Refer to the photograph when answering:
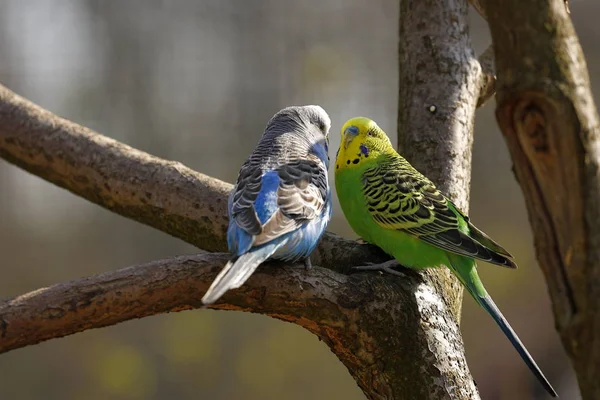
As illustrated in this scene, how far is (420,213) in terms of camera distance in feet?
9.04

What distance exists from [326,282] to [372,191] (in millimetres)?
730

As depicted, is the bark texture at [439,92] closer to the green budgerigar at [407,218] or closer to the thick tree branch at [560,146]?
the green budgerigar at [407,218]

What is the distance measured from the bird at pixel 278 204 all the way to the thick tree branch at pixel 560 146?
0.92 m

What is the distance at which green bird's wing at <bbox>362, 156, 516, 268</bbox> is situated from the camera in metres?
2.60

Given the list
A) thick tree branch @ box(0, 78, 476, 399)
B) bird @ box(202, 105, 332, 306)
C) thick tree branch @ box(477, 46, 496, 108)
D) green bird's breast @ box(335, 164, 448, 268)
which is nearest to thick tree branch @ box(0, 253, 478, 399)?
thick tree branch @ box(0, 78, 476, 399)

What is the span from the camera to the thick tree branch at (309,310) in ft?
7.04

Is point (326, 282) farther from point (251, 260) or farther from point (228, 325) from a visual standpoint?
point (228, 325)

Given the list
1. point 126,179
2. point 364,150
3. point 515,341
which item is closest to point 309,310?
point 515,341

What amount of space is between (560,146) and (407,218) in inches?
55.7

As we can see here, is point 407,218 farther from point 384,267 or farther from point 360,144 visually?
point 360,144

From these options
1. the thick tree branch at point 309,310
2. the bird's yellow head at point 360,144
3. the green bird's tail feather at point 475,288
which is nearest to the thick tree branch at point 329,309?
the thick tree branch at point 309,310

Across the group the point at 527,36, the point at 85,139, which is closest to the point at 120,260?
the point at 85,139

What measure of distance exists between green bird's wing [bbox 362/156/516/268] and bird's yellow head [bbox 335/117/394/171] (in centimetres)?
10

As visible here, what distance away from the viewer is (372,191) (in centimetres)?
290
